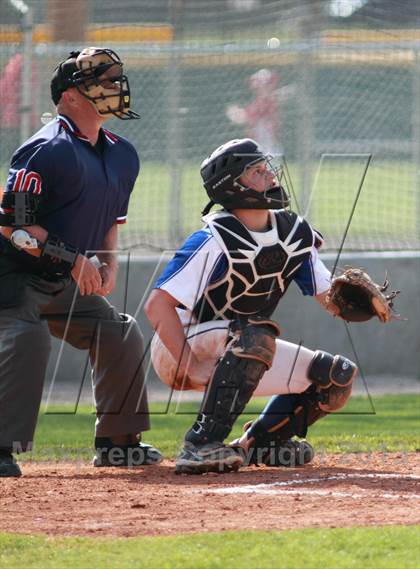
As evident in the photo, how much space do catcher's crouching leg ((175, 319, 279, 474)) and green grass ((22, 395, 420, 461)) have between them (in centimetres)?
118

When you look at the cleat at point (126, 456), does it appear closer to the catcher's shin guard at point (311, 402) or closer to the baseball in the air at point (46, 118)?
the catcher's shin guard at point (311, 402)

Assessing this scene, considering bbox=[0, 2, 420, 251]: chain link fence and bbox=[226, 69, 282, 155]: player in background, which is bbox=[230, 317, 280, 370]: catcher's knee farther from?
bbox=[226, 69, 282, 155]: player in background

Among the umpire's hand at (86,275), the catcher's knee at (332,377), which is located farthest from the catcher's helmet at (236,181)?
the catcher's knee at (332,377)

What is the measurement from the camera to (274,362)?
6598 mm

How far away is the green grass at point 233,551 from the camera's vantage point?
4480mm

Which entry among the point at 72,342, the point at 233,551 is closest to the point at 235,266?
the point at 72,342

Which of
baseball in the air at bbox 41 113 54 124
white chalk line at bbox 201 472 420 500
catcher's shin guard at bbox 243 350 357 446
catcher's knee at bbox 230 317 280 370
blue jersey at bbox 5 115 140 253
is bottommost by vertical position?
white chalk line at bbox 201 472 420 500

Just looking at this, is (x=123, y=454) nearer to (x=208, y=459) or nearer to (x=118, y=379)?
(x=118, y=379)

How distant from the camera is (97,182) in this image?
6.74 meters

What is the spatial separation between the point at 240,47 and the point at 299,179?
1.31 metres

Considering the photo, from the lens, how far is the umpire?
21.2 feet

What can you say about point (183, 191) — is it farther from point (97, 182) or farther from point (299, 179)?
point (97, 182)

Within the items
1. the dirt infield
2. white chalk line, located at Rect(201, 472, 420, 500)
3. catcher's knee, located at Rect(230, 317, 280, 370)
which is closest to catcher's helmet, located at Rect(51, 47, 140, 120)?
catcher's knee, located at Rect(230, 317, 280, 370)

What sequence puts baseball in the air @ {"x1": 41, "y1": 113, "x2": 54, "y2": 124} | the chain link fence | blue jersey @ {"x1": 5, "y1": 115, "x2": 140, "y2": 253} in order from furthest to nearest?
the chain link fence → baseball in the air @ {"x1": 41, "y1": 113, "x2": 54, "y2": 124} → blue jersey @ {"x1": 5, "y1": 115, "x2": 140, "y2": 253}
